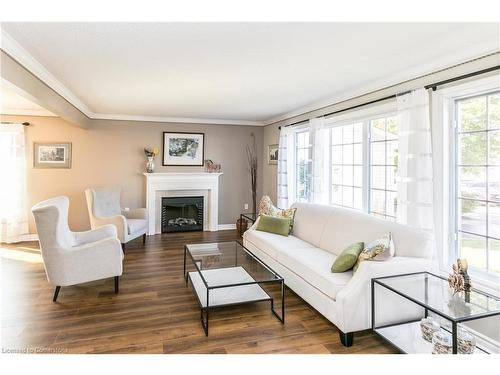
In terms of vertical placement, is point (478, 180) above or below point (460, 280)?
above

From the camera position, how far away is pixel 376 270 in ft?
7.86

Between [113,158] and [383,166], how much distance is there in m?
4.85

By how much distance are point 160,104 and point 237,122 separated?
6.85 ft

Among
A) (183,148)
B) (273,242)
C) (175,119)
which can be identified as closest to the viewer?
(273,242)

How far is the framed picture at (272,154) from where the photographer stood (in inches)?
244

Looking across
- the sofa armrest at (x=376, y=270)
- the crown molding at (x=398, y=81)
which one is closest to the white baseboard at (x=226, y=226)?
the crown molding at (x=398, y=81)

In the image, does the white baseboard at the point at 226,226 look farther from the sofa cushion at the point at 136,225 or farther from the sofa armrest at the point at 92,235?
the sofa armrest at the point at 92,235

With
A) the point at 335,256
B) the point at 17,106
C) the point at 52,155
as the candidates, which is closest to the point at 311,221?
the point at 335,256

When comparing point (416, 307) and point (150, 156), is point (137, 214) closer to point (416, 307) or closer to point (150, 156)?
point (150, 156)

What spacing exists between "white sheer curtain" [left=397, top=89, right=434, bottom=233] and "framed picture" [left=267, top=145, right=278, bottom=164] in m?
3.22

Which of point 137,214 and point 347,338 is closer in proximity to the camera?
point 347,338

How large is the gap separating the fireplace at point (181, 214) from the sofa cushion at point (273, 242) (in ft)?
7.62

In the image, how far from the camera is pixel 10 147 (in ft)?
17.4
